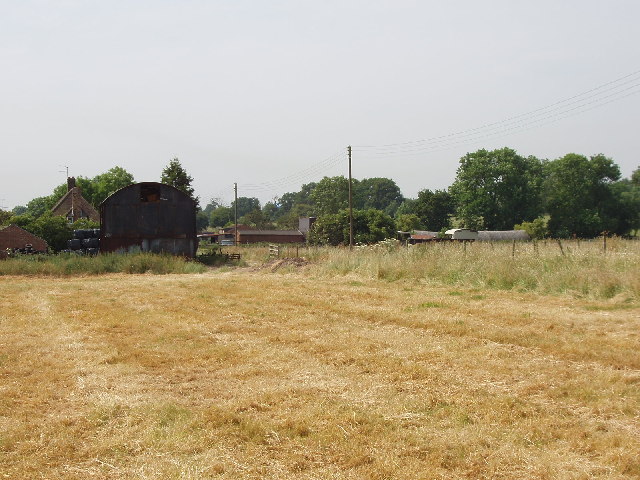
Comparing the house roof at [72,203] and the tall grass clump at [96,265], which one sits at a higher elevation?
the house roof at [72,203]

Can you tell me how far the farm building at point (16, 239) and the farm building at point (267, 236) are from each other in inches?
1916

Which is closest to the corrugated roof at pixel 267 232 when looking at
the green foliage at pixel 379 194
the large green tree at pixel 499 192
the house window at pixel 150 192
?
the large green tree at pixel 499 192

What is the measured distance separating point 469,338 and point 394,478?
248 inches

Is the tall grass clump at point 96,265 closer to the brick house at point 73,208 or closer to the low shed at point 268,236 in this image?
the brick house at point 73,208

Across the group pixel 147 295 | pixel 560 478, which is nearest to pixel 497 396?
pixel 560 478

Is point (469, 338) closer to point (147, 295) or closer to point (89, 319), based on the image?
point (89, 319)

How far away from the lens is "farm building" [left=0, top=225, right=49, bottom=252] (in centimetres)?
4325

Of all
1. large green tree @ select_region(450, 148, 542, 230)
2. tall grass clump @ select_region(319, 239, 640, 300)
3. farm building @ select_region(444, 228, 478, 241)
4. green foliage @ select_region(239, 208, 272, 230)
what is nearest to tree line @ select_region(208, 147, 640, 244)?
large green tree @ select_region(450, 148, 542, 230)

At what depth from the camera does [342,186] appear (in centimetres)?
11406

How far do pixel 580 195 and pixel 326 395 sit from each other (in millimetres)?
75328

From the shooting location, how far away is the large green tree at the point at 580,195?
73.5m

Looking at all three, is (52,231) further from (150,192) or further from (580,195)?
(580,195)

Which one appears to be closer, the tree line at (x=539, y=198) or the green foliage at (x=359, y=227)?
the green foliage at (x=359, y=227)

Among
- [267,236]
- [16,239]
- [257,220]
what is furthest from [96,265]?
[257,220]
